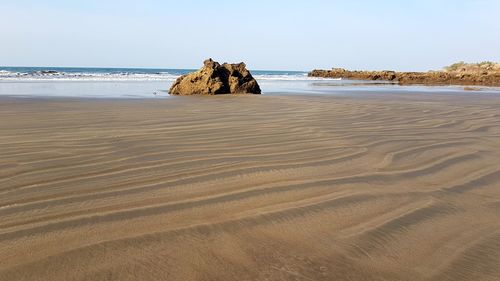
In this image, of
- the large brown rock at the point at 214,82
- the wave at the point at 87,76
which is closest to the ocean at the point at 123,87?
the wave at the point at 87,76

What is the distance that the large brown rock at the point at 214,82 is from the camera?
45.3ft

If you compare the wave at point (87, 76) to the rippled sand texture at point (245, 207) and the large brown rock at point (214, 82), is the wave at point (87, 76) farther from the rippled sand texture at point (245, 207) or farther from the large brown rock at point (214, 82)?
the rippled sand texture at point (245, 207)

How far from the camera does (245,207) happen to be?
2361 millimetres

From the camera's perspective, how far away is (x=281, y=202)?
8.03 feet

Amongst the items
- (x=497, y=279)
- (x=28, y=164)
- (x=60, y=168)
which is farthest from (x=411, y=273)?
(x=28, y=164)

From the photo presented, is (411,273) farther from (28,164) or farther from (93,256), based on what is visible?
(28,164)

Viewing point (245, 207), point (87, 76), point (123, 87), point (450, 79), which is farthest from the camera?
point (450, 79)

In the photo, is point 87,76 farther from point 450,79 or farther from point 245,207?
point 245,207

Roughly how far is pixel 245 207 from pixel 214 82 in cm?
1185

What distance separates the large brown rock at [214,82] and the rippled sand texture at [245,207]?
9.09 meters

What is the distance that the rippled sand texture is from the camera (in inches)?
66.7

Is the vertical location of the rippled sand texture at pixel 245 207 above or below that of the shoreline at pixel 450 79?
below

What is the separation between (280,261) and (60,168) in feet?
6.95

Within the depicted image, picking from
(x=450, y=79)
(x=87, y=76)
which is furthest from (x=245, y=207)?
(x=450, y=79)
